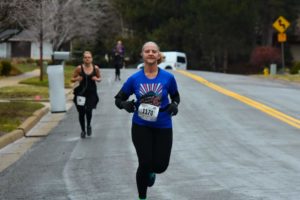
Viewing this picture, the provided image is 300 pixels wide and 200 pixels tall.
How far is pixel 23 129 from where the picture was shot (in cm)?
1580

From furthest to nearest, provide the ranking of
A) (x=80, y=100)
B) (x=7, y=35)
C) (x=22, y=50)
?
(x=22, y=50)
(x=7, y=35)
(x=80, y=100)

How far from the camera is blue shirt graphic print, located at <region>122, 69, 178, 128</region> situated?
24.7ft

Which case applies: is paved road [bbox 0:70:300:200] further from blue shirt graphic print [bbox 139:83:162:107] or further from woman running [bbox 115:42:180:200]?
blue shirt graphic print [bbox 139:83:162:107]

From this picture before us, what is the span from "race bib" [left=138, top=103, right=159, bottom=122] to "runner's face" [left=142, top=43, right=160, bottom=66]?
1.59 ft

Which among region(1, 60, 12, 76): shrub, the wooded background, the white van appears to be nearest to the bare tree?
the wooded background

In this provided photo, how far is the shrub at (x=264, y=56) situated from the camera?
54.2m

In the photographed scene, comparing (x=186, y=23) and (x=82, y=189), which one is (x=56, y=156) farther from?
(x=186, y=23)

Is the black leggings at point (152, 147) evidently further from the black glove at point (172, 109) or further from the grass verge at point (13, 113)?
the grass verge at point (13, 113)

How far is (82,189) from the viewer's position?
349 inches

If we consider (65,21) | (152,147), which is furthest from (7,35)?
(152,147)

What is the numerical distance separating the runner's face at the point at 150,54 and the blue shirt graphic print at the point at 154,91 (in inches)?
6.8

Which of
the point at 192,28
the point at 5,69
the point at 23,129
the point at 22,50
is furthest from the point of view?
the point at 22,50

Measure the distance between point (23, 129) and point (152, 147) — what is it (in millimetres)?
8709

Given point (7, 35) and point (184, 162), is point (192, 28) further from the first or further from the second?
point (184, 162)
